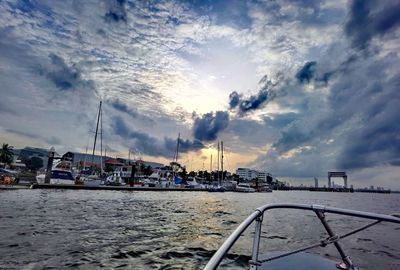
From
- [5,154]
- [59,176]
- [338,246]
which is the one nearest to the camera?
[338,246]

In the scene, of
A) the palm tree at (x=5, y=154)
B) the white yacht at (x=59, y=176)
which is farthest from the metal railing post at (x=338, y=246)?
the palm tree at (x=5, y=154)

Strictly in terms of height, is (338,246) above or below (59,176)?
below

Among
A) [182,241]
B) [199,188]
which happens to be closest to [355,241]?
[182,241]

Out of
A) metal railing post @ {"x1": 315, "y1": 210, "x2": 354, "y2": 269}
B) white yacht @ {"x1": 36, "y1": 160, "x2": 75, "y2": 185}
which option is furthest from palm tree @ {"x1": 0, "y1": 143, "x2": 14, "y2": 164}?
metal railing post @ {"x1": 315, "y1": 210, "x2": 354, "y2": 269}

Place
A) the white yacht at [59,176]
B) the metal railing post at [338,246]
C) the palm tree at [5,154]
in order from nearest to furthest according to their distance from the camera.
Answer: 1. the metal railing post at [338,246]
2. the white yacht at [59,176]
3. the palm tree at [5,154]

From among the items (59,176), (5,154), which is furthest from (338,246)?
(5,154)

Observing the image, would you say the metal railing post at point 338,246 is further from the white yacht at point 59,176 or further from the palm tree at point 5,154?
the palm tree at point 5,154

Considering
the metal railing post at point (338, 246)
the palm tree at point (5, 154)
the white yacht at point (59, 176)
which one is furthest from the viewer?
the palm tree at point (5, 154)

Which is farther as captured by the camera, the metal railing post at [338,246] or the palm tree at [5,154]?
the palm tree at [5,154]

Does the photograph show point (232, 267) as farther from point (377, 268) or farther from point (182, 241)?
point (377, 268)

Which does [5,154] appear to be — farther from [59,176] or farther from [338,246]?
[338,246]

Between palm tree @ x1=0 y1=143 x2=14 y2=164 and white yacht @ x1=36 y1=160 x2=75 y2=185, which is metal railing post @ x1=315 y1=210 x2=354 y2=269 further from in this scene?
palm tree @ x1=0 y1=143 x2=14 y2=164

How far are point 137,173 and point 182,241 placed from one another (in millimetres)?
117916

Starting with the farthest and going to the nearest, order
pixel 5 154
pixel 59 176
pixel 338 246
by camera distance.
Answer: pixel 5 154 → pixel 59 176 → pixel 338 246
